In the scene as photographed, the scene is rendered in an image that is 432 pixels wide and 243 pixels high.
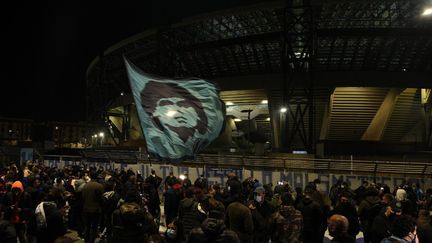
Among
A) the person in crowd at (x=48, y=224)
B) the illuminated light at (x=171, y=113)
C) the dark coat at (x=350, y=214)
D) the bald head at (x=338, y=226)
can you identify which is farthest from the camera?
the illuminated light at (x=171, y=113)

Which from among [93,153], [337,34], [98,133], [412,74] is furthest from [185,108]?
[98,133]

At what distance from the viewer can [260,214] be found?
752cm

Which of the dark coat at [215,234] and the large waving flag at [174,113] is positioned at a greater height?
the large waving flag at [174,113]

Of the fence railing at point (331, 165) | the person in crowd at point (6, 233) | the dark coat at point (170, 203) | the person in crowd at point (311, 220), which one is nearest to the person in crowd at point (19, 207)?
the person in crowd at point (6, 233)

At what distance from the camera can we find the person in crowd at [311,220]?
309 inches

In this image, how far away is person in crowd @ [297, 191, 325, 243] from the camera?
25.7 feet

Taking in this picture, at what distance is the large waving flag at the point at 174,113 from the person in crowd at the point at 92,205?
5.22ft

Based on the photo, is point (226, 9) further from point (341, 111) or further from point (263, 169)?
point (263, 169)

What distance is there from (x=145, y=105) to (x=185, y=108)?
955 mm

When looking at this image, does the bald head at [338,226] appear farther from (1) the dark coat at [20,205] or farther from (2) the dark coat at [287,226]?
(1) the dark coat at [20,205]

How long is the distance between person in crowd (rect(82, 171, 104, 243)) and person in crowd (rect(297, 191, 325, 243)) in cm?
466

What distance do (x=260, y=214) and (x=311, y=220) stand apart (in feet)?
3.49

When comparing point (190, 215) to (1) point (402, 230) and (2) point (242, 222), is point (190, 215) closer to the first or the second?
(2) point (242, 222)

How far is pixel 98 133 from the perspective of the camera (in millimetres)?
60844
